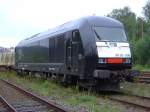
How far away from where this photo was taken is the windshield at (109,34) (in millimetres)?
17358

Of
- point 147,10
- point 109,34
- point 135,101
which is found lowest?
point 135,101

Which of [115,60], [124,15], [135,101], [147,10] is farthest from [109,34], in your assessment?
[124,15]

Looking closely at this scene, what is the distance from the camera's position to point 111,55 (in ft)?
55.2

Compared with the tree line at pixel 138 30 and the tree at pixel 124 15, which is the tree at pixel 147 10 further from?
the tree at pixel 124 15

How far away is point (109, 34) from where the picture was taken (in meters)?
17.7

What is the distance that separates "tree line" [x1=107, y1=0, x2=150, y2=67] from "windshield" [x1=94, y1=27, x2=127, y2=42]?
33084 millimetres

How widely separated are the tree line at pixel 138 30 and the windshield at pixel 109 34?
3308cm

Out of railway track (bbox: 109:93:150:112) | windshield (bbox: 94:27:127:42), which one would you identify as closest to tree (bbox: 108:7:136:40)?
windshield (bbox: 94:27:127:42)

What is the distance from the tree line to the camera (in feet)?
169

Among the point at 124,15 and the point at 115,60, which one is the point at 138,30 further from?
the point at 115,60

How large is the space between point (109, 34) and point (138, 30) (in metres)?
83.2

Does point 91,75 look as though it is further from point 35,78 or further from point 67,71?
point 35,78

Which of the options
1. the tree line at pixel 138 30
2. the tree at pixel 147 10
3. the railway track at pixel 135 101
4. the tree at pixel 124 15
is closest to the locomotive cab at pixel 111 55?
the railway track at pixel 135 101

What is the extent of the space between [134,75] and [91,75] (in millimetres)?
1766
